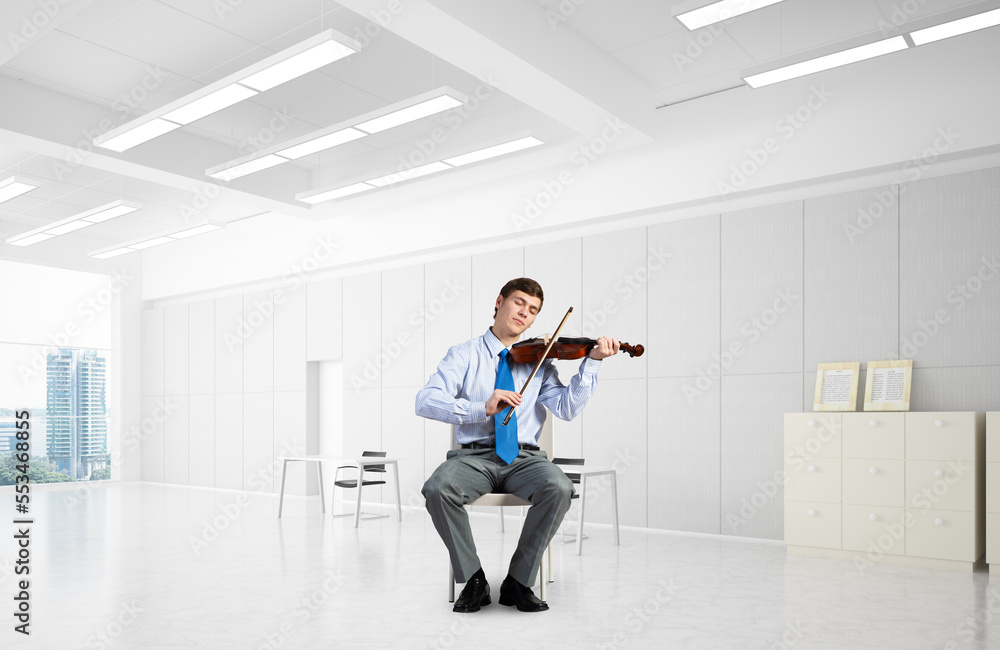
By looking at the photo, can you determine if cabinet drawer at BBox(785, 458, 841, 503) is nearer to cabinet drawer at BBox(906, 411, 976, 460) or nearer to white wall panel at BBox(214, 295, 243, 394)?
cabinet drawer at BBox(906, 411, 976, 460)

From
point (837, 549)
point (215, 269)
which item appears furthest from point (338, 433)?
point (837, 549)

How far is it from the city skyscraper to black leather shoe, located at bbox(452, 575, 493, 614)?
9.41m

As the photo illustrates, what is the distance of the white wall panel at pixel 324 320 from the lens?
898 cm

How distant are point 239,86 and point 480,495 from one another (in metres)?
3.04

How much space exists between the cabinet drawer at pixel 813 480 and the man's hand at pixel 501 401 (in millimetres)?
2864

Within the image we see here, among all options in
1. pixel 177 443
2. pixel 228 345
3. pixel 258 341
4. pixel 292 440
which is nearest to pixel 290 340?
pixel 258 341

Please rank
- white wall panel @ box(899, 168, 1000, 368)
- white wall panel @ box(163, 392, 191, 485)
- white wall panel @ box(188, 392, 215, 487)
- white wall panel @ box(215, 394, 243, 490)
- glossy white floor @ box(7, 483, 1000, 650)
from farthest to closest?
white wall panel @ box(163, 392, 191, 485), white wall panel @ box(188, 392, 215, 487), white wall panel @ box(215, 394, 243, 490), white wall panel @ box(899, 168, 1000, 368), glossy white floor @ box(7, 483, 1000, 650)

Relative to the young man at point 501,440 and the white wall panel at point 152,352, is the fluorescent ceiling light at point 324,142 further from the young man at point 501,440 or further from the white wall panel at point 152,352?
the white wall panel at point 152,352

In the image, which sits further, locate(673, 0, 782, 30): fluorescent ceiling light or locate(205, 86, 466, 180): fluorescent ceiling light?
locate(205, 86, 466, 180): fluorescent ceiling light

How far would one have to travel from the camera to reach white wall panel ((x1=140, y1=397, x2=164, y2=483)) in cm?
1114

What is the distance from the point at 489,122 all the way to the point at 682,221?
1842mm

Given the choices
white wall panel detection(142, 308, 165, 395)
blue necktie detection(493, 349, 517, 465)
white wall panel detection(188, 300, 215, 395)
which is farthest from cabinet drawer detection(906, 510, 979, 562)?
white wall panel detection(142, 308, 165, 395)

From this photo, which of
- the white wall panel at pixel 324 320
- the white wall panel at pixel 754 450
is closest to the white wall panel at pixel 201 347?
the white wall panel at pixel 324 320

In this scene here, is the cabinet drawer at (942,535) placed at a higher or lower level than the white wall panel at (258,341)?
lower
